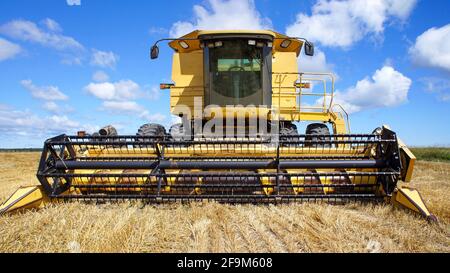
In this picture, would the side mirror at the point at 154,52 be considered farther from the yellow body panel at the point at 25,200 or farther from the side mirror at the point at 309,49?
the yellow body panel at the point at 25,200

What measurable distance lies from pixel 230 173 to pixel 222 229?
118 cm

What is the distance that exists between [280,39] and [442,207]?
4543 millimetres

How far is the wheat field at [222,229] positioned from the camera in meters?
2.55

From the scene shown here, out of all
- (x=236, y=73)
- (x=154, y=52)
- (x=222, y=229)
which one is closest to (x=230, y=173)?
(x=222, y=229)

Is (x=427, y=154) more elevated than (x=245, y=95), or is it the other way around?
(x=245, y=95)

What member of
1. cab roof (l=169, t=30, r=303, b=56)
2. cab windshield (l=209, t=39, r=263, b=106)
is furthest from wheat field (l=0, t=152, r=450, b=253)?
cab roof (l=169, t=30, r=303, b=56)

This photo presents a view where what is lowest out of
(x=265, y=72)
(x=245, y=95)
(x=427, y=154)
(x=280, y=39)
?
(x=427, y=154)

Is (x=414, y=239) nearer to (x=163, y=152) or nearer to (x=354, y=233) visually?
(x=354, y=233)

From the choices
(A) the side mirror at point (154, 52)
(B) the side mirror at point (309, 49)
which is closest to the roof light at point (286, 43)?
(B) the side mirror at point (309, 49)

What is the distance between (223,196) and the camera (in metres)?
4.09

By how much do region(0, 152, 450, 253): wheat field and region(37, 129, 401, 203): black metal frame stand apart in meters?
0.25
